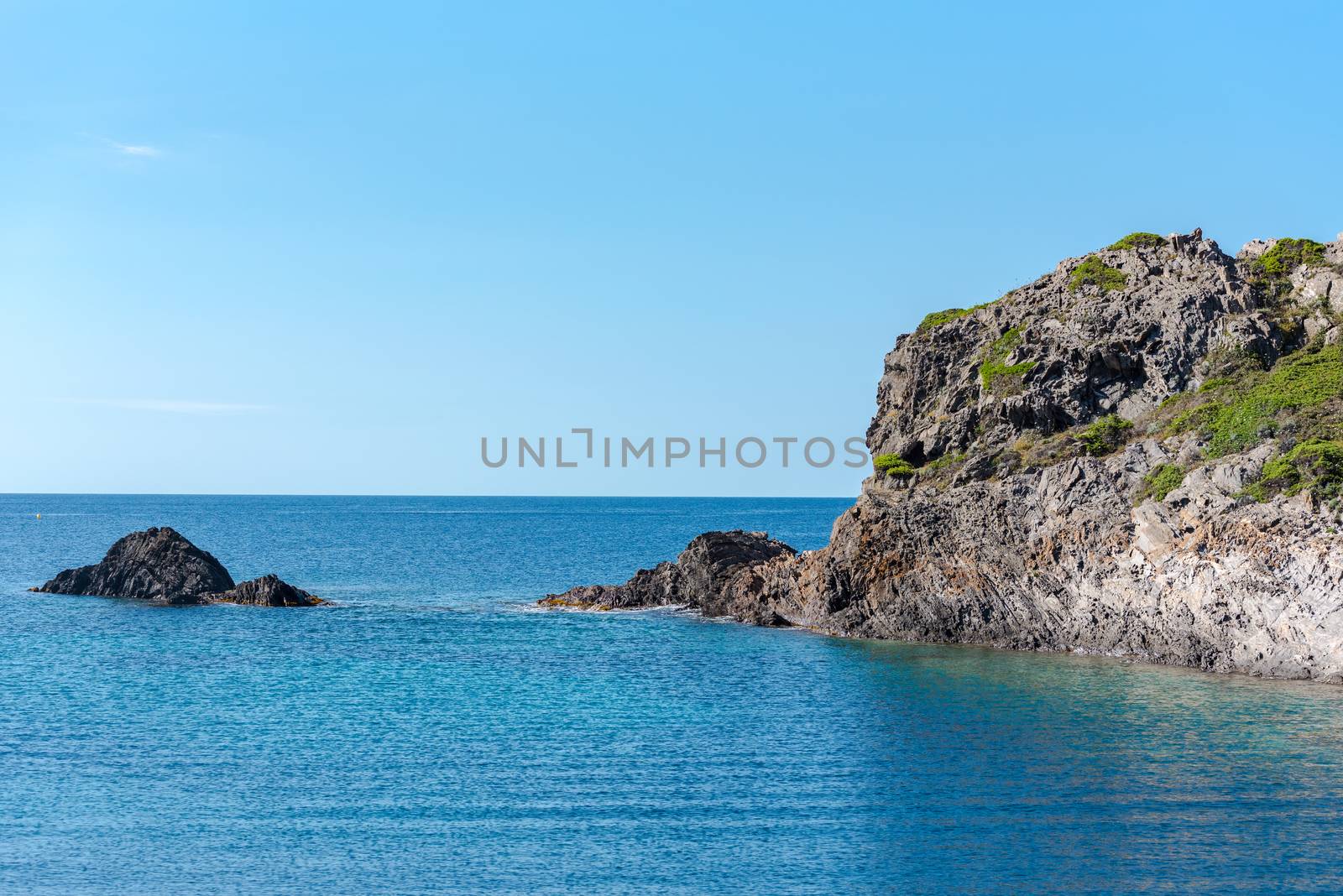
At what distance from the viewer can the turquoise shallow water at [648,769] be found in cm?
2430

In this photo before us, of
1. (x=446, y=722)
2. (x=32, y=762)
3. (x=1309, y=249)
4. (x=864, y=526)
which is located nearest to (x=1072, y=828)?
(x=446, y=722)

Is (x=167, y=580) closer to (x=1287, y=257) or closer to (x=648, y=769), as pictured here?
(x=648, y=769)

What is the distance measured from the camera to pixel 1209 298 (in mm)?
59062

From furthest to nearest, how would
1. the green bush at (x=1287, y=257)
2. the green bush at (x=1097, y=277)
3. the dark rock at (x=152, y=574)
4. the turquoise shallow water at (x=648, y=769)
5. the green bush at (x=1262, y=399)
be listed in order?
the dark rock at (x=152, y=574), the green bush at (x=1097, y=277), the green bush at (x=1287, y=257), the green bush at (x=1262, y=399), the turquoise shallow water at (x=648, y=769)

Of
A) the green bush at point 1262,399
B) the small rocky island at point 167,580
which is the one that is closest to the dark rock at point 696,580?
the small rocky island at point 167,580

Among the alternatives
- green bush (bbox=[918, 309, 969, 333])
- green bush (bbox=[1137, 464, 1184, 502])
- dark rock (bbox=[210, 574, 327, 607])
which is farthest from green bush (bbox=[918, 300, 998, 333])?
dark rock (bbox=[210, 574, 327, 607])

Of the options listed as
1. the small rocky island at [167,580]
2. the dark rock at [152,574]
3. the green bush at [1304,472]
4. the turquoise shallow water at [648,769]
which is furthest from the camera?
the dark rock at [152,574]

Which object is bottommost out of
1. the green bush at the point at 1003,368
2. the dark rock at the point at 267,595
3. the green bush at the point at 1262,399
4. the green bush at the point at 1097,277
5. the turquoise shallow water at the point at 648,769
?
the turquoise shallow water at the point at 648,769

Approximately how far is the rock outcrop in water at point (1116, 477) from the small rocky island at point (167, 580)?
2790 cm

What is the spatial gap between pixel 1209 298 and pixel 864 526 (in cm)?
2062

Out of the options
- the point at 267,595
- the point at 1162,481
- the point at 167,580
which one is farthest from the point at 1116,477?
the point at 167,580

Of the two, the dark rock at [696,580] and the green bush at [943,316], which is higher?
the green bush at [943,316]

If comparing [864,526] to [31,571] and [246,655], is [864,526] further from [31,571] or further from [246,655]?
[31,571]

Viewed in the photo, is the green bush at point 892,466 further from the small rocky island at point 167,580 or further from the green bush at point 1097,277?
the small rocky island at point 167,580
